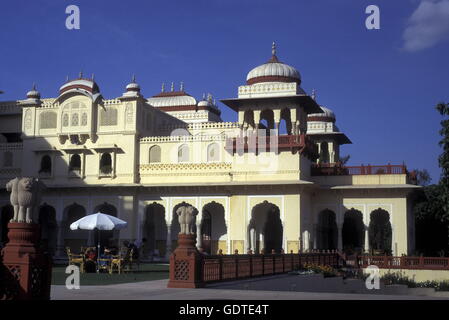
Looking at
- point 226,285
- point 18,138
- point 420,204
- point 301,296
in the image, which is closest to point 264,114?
point 420,204

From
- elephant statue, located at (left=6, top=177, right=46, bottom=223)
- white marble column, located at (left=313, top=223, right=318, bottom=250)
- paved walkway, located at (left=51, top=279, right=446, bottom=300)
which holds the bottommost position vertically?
paved walkway, located at (left=51, top=279, right=446, bottom=300)

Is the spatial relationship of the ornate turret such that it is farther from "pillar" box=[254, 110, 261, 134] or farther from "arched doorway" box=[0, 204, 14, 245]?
"pillar" box=[254, 110, 261, 134]

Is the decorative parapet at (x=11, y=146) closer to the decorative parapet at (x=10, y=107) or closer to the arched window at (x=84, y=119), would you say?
the decorative parapet at (x=10, y=107)

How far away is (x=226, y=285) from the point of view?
1280 cm

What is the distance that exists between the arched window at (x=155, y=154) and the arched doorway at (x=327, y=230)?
7.70 meters

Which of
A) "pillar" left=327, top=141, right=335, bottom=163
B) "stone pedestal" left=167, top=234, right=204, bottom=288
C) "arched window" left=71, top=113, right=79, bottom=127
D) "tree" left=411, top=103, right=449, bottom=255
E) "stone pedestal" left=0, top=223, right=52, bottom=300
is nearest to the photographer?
"stone pedestal" left=0, top=223, right=52, bottom=300

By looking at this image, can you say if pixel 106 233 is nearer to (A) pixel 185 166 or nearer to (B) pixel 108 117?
(A) pixel 185 166

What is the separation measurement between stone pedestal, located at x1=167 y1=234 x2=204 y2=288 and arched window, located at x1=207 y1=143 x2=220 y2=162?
15.5m

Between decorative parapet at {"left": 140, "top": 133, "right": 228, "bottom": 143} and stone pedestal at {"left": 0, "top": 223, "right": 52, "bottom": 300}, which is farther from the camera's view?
decorative parapet at {"left": 140, "top": 133, "right": 228, "bottom": 143}

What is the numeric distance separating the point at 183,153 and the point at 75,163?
5.29m

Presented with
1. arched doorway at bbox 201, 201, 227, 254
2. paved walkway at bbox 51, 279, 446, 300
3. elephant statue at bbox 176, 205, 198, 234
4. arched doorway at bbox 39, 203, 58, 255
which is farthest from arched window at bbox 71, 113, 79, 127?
paved walkway at bbox 51, 279, 446, 300

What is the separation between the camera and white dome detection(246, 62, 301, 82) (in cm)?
2731
